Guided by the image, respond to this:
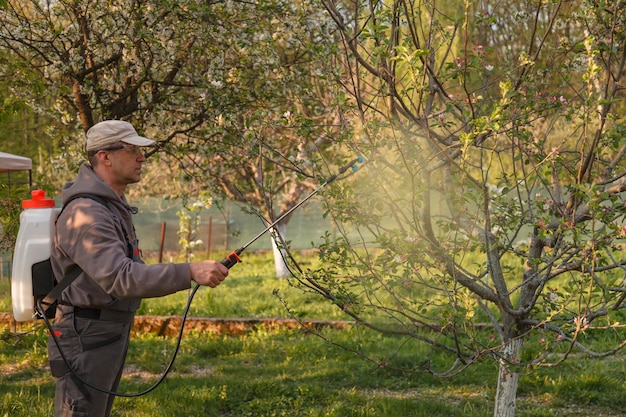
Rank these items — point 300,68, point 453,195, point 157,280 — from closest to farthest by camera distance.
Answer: point 157,280, point 453,195, point 300,68

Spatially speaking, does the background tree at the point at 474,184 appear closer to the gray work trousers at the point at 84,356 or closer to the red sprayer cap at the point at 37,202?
the gray work trousers at the point at 84,356

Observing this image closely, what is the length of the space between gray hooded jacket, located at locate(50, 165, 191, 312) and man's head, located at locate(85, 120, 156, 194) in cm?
7

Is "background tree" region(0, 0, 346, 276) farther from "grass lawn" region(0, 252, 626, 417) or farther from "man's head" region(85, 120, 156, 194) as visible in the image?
"man's head" region(85, 120, 156, 194)

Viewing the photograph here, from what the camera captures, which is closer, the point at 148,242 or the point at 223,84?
the point at 223,84

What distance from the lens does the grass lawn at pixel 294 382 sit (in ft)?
20.7

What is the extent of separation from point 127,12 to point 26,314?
13.4 feet

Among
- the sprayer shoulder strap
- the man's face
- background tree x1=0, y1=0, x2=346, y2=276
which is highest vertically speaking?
background tree x1=0, y1=0, x2=346, y2=276

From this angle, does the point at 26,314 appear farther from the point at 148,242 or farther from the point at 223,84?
the point at 148,242

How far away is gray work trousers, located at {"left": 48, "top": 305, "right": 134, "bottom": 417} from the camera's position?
3.62 m

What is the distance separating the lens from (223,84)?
287 inches

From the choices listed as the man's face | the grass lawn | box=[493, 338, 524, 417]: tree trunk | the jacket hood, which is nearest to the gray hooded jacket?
the jacket hood

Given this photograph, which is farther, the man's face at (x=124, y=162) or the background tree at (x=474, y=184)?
the background tree at (x=474, y=184)

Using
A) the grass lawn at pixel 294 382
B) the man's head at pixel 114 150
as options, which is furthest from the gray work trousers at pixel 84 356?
the grass lawn at pixel 294 382

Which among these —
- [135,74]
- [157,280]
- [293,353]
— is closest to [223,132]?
[135,74]
